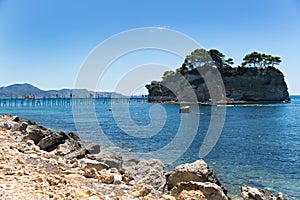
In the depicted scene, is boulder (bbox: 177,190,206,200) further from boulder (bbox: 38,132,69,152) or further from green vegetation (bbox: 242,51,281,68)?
green vegetation (bbox: 242,51,281,68)

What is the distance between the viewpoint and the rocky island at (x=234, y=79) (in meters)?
97.1

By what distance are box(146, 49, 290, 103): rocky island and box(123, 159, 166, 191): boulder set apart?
85.1 meters

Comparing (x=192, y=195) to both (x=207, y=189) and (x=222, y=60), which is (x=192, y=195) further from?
(x=222, y=60)

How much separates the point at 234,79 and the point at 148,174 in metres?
96.4

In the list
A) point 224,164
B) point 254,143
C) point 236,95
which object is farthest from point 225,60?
point 224,164

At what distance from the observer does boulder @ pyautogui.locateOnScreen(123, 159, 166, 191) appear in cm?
927

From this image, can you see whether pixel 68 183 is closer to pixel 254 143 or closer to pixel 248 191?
pixel 248 191

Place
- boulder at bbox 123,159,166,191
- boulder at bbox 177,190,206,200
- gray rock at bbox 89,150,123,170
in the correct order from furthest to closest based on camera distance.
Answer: gray rock at bbox 89,150,123,170 < boulder at bbox 123,159,166,191 < boulder at bbox 177,190,206,200

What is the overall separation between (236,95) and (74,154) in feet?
313

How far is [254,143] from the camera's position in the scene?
854 inches

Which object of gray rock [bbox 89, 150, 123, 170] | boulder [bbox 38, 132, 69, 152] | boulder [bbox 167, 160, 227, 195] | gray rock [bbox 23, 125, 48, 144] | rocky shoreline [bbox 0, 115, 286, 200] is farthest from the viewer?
gray rock [bbox 23, 125, 48, 144]

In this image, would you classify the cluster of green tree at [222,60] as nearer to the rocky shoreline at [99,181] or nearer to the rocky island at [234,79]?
the rocky island at [234,79]

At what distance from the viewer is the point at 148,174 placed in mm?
9930

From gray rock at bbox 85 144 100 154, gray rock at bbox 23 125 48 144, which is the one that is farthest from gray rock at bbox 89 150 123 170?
gray rock at bbox 23 125 48 144
